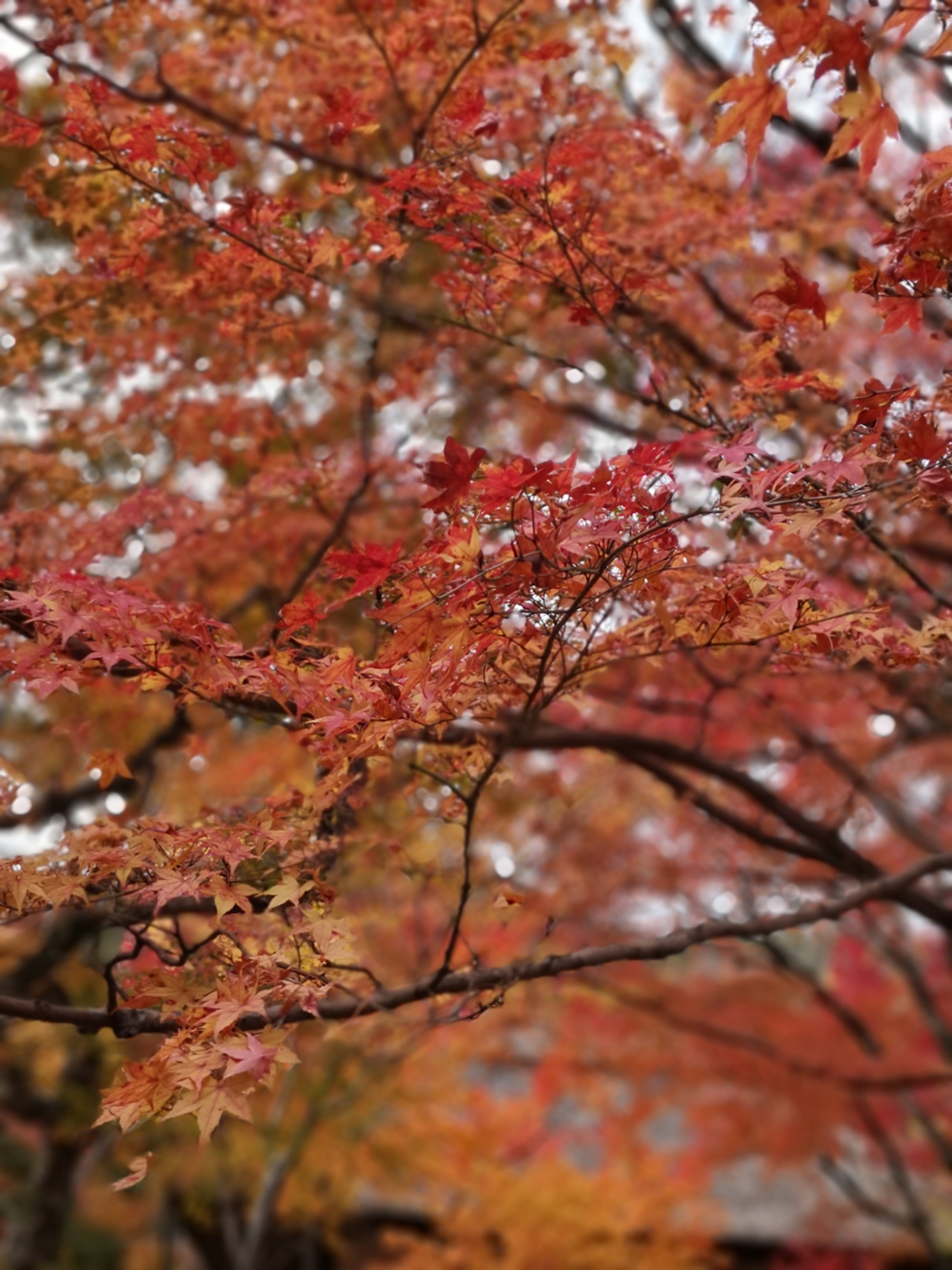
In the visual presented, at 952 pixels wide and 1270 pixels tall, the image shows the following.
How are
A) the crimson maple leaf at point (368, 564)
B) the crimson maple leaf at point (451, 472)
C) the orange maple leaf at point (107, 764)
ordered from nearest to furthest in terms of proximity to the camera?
the crimson maple leaf at point (451, 472) → the crimson maple leaf at point (368, 564) → the orange maple leaf at point (107, 764)

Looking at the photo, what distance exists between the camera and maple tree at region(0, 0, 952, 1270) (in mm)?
2391

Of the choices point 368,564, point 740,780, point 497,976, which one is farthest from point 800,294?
point 740,780

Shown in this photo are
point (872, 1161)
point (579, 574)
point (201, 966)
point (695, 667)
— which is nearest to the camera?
point (579, 574)

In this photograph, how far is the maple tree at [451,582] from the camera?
94.1 inches

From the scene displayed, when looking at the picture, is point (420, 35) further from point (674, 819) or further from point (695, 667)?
point (674, 819)

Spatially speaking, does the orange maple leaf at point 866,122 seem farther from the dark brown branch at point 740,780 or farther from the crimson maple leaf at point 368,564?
the dark brown branch at point 740,780

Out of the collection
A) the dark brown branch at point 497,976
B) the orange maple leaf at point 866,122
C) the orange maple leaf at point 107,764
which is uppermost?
the orange maple leaf at point 866,122

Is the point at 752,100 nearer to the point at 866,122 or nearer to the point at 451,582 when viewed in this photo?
the point at 866,122

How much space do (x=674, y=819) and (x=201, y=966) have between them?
629cm

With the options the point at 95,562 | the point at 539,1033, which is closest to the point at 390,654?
the point at 95,562

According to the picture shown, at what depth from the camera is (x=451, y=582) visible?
2287mm

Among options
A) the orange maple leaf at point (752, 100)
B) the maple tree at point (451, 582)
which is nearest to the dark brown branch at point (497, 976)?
the maple tree at point (451, 582)

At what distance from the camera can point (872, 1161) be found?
12.7m

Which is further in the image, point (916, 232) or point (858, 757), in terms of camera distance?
point (858, 757)
